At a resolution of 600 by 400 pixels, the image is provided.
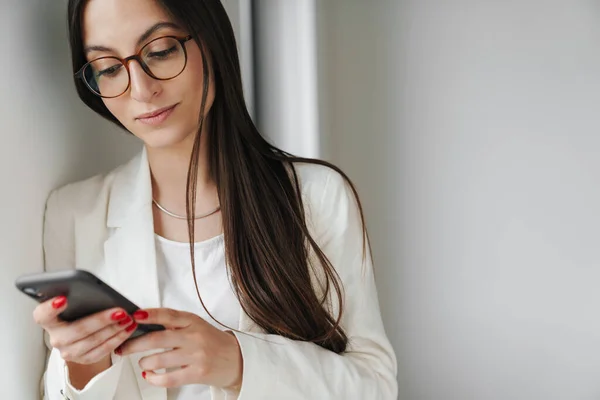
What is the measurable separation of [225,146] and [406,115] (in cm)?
58

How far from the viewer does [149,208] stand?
1.25m

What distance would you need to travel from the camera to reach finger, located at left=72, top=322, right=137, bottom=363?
0.94 metres

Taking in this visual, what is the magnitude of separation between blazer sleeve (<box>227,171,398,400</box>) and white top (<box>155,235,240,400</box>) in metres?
0.10

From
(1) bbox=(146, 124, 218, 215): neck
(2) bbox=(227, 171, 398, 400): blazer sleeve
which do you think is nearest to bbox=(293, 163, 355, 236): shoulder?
(2) bbox=(227, 171, 398, 400): blazer sleeve

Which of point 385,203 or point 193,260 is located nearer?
point 193,260

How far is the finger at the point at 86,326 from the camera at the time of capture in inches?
35.9

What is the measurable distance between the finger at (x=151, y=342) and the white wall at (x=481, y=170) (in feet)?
2.53

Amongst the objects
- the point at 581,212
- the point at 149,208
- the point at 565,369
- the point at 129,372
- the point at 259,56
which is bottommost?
the point at 565,369

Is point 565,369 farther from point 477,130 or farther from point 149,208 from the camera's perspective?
point 149,208

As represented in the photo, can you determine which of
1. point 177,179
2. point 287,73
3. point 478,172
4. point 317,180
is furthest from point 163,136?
point 478,172

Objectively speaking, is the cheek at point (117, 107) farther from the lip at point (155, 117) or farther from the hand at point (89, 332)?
the hand at point (89, 332)

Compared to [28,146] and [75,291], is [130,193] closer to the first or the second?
[28,146]

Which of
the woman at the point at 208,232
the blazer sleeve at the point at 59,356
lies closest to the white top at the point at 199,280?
the woman at the point at 208,232

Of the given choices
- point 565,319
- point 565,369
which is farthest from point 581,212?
point 565,369
